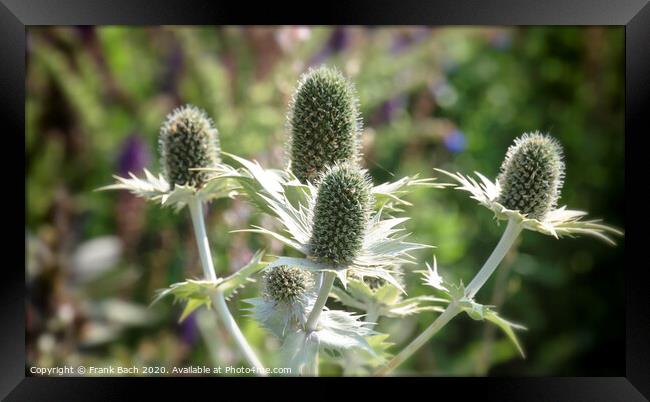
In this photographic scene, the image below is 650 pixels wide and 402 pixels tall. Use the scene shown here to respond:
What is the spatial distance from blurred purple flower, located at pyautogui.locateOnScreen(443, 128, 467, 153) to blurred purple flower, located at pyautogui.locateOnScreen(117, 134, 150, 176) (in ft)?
5.96

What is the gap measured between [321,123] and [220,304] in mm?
527

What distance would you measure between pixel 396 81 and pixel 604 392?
103 inches

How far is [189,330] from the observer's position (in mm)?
3658

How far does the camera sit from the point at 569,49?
4.69 metres

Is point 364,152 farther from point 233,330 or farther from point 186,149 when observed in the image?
point 233,330

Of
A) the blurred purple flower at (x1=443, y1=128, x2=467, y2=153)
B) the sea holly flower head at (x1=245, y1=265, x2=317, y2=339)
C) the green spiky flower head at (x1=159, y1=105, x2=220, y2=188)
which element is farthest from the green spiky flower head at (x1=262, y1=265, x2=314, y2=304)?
the blurred purple flower at (x1=443, y1=128, x2=467, y2=153)

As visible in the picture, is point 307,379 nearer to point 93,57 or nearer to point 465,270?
point 465,270

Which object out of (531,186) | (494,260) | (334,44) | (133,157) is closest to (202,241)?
(494,260)

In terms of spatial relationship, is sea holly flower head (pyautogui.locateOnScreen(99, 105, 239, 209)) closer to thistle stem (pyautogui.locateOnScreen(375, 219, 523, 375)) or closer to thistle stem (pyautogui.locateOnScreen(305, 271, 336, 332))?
thistle stem (pyautogui.locateOnScreen(305, 271, 336, 332))

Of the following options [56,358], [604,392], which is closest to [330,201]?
[604,392]

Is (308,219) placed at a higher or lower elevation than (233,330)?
higher

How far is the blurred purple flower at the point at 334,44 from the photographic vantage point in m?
3.95
